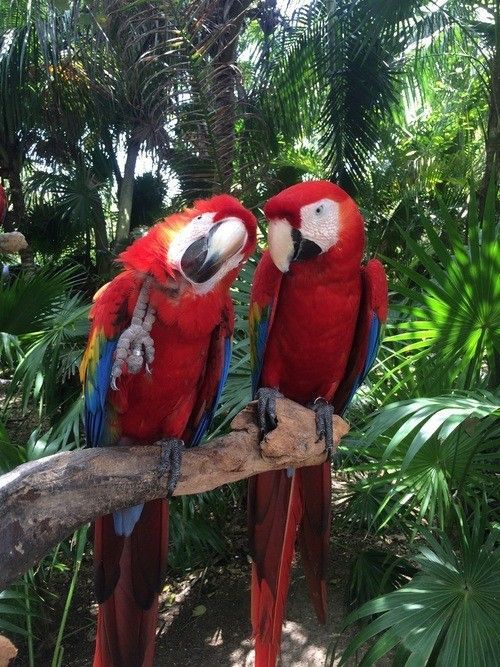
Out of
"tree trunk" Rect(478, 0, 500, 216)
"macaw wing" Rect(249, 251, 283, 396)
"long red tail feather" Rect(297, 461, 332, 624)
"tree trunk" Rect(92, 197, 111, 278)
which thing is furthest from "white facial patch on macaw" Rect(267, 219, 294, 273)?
"tree trunk" Rect(92, 197, 111, 278)

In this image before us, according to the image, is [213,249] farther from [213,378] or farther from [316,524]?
[316,524]

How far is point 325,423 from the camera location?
115 centimetres

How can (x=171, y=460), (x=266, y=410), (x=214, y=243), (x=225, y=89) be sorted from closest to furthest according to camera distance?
1. (x=214, y=243)
2. (x=171, y=460)
3. (x=266, y=410)
4. (x=225, y=89)

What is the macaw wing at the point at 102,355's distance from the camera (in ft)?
3.29

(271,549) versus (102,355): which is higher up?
(102,355)

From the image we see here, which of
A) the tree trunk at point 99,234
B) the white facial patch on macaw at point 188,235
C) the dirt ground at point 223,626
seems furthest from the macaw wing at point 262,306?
the tree trunk at point 99,234

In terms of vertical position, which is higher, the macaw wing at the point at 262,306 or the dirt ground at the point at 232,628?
the macaw wing at the point at 262,306

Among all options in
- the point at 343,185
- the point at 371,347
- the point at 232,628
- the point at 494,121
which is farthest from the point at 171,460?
the point at 343,185

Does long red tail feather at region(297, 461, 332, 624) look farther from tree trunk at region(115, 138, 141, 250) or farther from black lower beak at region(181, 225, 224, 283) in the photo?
tree trunk at region(115, 138, 141, 250)

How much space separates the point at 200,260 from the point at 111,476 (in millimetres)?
384

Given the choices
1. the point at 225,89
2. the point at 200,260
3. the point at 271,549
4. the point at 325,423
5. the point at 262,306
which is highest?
the point at 225,89

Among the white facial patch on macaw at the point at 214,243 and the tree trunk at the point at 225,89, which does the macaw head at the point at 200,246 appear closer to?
the white facial patch on macaw at the point at 214,243

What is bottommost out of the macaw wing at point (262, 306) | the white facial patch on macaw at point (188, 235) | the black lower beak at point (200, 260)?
the macaw wing at point (262, 306)

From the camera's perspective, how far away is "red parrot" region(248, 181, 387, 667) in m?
1.07
